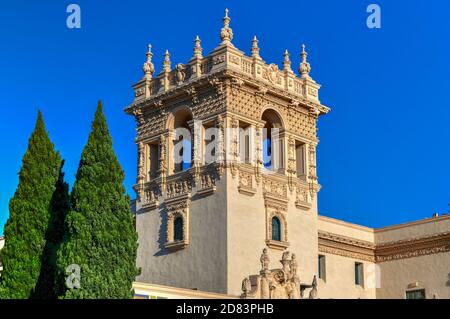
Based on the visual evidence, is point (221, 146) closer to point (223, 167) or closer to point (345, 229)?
point (223, 167)

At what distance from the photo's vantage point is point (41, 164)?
36406 mm

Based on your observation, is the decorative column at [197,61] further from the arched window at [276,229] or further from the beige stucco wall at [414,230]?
the beige stucco wall at [414,230]

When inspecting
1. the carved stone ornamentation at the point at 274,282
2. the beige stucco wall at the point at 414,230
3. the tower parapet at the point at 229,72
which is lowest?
the carved stone ornamentation at the point at 274,282

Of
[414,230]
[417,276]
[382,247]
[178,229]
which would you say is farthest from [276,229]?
[417,276]

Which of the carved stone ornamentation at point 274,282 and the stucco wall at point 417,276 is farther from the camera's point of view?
the stucco wall at point 417,276

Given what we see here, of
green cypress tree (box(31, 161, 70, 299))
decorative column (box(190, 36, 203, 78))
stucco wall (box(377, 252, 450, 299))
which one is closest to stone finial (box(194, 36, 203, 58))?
decorative column (box(190, 36, 203, 78))

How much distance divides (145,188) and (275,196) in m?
6.83

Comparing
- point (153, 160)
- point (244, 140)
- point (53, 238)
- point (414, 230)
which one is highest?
point (244, 140)

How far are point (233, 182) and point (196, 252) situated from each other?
3.73 metres

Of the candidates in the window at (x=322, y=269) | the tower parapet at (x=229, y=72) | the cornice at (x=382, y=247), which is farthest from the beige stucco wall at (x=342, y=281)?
the tower parapet at (x=229, y=72)

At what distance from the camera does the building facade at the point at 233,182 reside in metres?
42.4

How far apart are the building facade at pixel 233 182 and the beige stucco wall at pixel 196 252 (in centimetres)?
5

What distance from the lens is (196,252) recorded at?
141ft

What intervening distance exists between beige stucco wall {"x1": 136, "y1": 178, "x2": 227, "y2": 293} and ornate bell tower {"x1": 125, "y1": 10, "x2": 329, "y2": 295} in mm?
52
